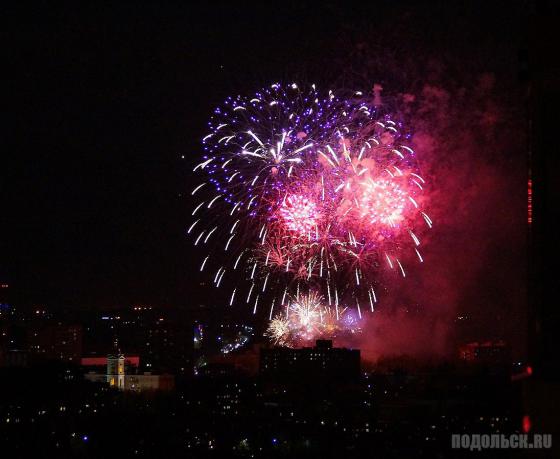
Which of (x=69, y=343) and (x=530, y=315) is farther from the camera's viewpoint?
(x=69, y=343)

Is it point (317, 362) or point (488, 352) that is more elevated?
point (488, 352)

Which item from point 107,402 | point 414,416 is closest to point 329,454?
point 414,416

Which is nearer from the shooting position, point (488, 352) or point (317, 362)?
point (488, 352)

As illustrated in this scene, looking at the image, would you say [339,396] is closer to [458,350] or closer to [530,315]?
[458,350]

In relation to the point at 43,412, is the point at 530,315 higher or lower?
higher

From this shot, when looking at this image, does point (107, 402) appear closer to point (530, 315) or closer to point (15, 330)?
point (15, 330)

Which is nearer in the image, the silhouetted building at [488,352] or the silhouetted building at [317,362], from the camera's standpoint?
the silhouetted building at [488,352]

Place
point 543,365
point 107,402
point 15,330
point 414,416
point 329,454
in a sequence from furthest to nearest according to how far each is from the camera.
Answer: point 15,330
point 107,402
point 414,416
point 329,454
point 543,365

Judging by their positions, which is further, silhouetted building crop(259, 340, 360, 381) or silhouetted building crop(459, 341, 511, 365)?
silhouetted building crop(259, 340, 360, 381)

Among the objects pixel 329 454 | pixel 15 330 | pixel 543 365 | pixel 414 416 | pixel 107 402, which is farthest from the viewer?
pixel 15 330
